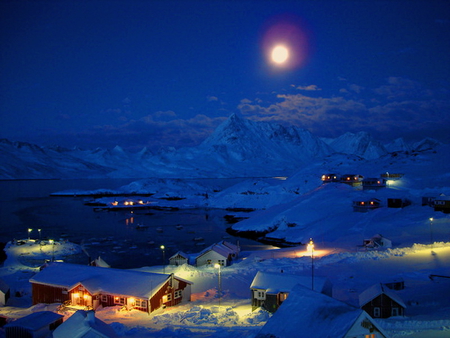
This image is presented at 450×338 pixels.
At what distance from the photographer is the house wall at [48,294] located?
63.6ft

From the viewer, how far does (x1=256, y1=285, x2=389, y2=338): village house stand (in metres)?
9.90

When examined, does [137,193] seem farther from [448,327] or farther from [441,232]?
[448,327]

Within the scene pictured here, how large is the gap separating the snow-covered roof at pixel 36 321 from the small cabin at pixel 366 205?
35965mm

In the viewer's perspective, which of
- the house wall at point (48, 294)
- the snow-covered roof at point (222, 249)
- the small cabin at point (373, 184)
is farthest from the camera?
the small cabin at point (373, 184)

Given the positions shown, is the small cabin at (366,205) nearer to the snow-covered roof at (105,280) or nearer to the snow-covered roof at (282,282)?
the snow-covered roof at (282,282)

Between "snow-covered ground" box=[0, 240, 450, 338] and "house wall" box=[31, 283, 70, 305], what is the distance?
0.52m

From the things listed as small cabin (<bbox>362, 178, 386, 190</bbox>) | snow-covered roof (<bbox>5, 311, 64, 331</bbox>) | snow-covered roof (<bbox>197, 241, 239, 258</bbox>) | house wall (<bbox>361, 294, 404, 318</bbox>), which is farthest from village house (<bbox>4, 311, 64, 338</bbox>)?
small cabin (<bbox>362, 178, 386, 190</bbox>)

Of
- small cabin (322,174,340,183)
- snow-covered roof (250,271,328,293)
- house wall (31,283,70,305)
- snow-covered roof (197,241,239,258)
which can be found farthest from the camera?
small cabin (322,174,340,183)

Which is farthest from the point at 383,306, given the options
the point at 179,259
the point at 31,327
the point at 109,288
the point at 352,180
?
the point at 352,180

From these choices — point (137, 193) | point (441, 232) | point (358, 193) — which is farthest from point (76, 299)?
point (137, 193)

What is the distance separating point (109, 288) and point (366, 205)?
110 feet

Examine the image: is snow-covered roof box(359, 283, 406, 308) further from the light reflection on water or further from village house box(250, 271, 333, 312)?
the light reflection on water

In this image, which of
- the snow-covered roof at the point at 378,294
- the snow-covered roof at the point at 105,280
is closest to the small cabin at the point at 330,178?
the snow-covered roof at the point at 105,280

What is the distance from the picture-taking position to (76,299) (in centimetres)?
1897
